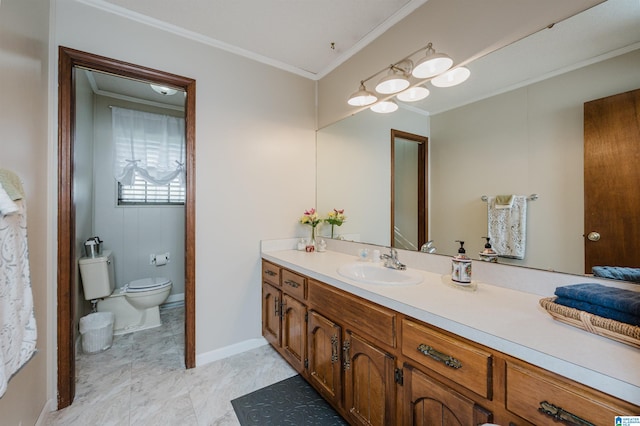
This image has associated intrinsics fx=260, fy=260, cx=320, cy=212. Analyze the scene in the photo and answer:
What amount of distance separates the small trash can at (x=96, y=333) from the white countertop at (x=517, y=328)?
220 centimetres

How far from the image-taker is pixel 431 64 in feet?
4.76

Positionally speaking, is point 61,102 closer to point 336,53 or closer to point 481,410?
point 336,53

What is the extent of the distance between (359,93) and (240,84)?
41.1 inches

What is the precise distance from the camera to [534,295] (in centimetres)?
118

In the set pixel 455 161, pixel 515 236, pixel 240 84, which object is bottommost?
pixel 515 236

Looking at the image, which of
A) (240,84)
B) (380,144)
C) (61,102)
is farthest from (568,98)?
(61,102)

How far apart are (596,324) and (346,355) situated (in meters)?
1.02

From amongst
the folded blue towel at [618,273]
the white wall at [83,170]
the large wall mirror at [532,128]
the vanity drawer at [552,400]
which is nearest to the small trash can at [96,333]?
the white wall at [83,170]

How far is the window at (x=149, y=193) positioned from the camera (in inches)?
121

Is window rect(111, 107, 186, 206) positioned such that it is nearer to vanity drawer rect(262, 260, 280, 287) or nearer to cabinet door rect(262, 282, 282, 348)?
vanity drawer rect(262, 260, 280, 287)

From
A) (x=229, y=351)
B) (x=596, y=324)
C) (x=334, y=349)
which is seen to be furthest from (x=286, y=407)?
(x=596, y=324)

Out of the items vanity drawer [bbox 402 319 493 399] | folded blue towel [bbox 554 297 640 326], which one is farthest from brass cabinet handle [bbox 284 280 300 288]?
folded blue towel [bbox 554 297 640 326]

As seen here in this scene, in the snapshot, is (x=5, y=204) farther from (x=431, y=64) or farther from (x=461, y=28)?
(x=461, y=28)

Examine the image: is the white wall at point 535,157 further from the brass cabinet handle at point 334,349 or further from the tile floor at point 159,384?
the tile floor at point 159,384
